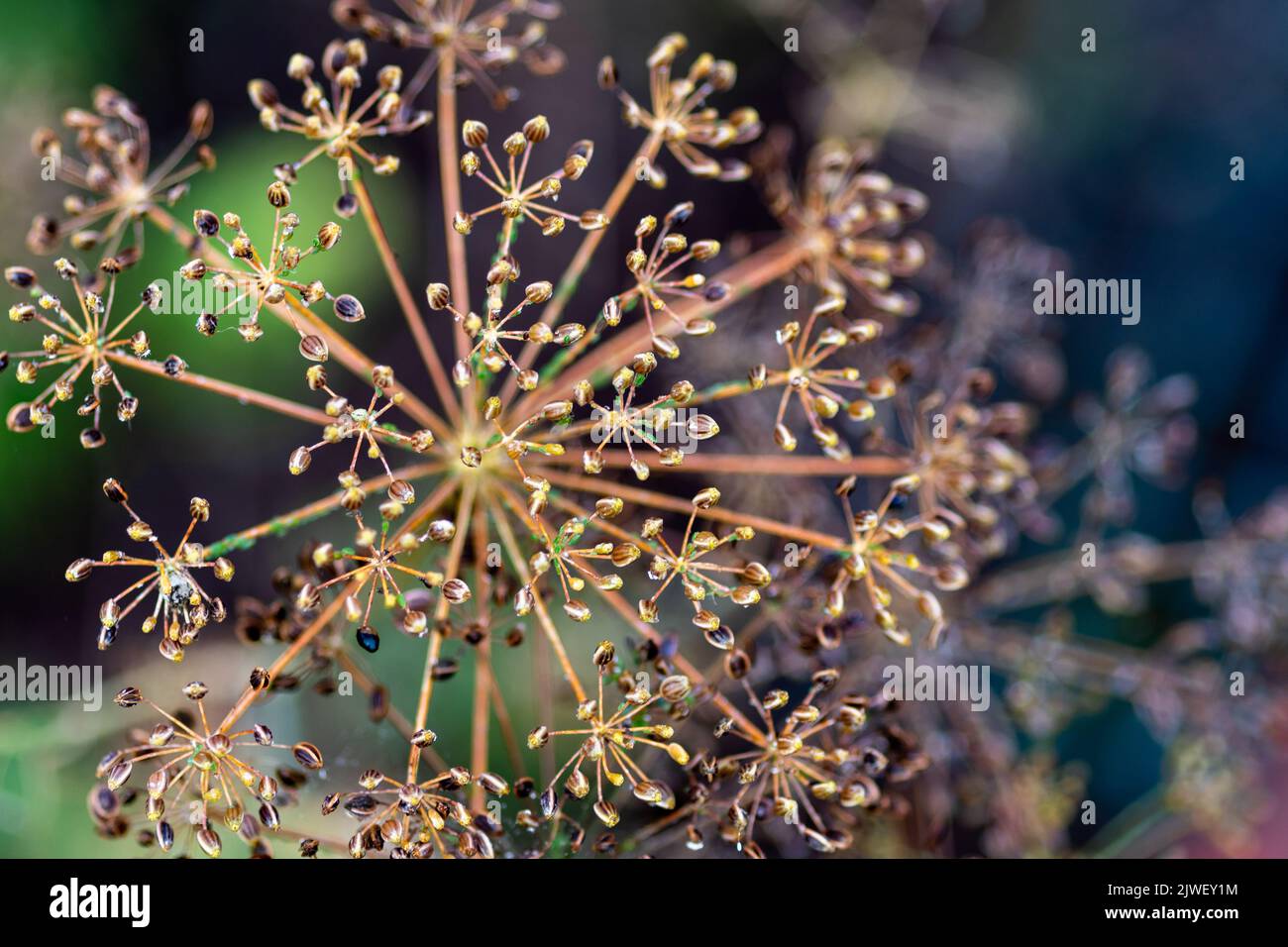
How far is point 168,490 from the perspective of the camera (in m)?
2.71

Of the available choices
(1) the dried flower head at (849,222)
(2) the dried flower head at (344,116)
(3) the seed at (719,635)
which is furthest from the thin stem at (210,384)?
(1) the dried flower head at (849,222)

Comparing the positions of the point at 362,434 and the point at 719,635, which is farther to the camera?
the point at 719,635

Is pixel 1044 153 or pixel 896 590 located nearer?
pixel 896 590

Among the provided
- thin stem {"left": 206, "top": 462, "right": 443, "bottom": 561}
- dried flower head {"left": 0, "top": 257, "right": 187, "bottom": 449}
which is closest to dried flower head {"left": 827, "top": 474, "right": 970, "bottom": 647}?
thin stem {"left": 206, "top": 462, "right": 443, "bottom": 561}

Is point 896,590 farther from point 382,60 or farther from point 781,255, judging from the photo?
point 382,60

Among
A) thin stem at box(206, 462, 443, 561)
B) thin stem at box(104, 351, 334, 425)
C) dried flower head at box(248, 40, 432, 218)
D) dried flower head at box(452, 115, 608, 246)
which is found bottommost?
thin stem at box(206, 462, 443, 561)

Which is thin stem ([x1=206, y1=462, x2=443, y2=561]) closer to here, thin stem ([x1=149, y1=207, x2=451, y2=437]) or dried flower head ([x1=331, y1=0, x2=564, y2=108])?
thin stem ([x1=149, y1=207, x2=451, y2=437])

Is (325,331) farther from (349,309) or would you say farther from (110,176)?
(110,176)

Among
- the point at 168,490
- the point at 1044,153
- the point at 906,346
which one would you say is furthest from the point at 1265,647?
the point at 168,490

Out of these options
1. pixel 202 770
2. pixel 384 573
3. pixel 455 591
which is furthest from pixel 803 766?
pixel 202 770

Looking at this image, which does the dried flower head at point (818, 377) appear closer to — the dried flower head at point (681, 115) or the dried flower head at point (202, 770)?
the dried flower head at point (681, 115)

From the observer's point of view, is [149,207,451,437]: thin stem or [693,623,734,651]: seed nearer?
[693,623,734,651]: seed

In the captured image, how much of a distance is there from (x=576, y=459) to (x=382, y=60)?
72.4 inches

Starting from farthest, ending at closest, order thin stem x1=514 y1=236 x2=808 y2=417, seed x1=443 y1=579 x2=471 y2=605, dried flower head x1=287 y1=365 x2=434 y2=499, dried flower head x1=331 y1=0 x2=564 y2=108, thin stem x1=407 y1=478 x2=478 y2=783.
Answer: thin stem x1=514 y1=236 x2=808 y2=417, dried flower head x1=331 y1=0 x2=564 y2=108, thin stem x1=407 y1=478 x2=478 y2=783, seed x1=443 y1=579 x2=471 y2=605, dried flower head x1=287 y1=365 x2=434 y2=499
